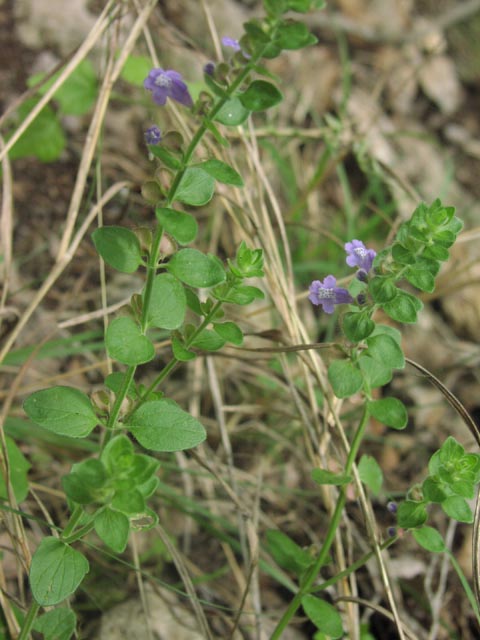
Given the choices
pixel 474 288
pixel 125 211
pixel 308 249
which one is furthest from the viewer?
pixel 474 288

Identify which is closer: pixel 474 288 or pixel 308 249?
pixel 308 249

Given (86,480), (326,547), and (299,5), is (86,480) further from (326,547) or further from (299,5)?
(299,5)

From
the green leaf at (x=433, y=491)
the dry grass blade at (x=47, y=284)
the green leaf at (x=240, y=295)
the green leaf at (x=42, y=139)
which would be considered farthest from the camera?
the green leaf at (x=42, y=139)

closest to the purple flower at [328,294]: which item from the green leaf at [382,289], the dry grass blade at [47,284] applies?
the green leaf at [382,289]

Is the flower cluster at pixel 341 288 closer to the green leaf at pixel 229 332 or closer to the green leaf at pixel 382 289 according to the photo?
the green leaf at pixel 382 289

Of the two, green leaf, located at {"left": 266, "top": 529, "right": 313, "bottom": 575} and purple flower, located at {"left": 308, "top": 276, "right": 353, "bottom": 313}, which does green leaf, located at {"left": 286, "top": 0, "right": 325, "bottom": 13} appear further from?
green leaf, located at {"left": 266, "top": 529, "right": 313, "bottom": 575}


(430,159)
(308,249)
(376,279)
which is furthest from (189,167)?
(430,159)

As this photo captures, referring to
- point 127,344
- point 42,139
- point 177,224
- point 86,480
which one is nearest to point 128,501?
point 86,480

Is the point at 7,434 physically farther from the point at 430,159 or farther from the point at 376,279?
the point at 430,159
